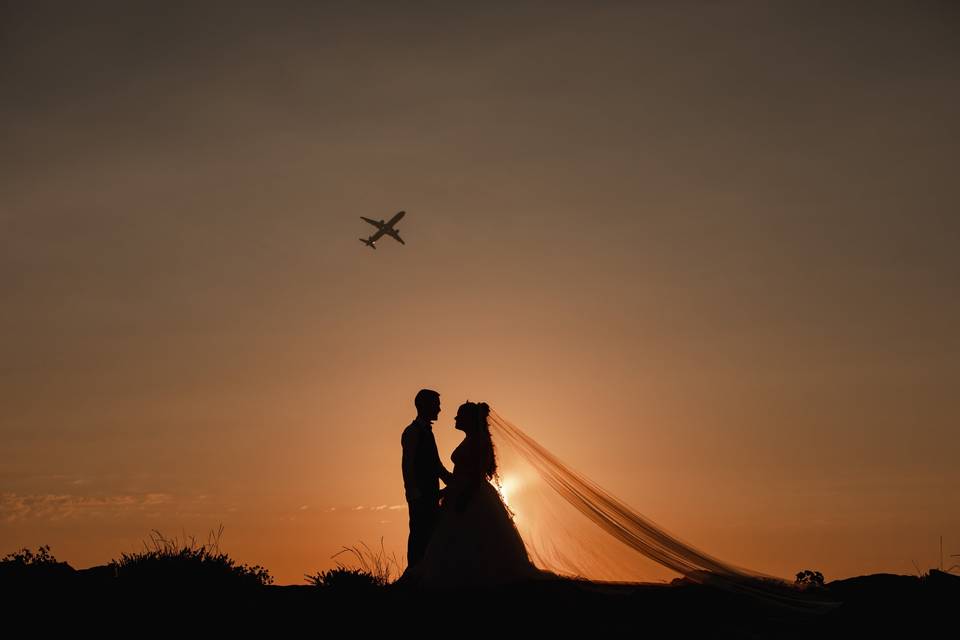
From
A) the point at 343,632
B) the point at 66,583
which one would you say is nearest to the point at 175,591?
the point at 66,583

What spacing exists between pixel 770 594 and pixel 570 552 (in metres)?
3.00

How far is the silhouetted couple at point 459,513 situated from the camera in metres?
14.4

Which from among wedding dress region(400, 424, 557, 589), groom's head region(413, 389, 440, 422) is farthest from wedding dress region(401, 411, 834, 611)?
groom's head region(413, 389, 440, 422)

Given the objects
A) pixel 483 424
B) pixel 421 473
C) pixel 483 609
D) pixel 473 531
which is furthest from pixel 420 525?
pixel 483 609

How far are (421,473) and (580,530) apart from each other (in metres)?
2.65

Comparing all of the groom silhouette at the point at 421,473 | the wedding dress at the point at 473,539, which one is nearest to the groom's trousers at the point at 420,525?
the groom silhouette at the point at 421,473

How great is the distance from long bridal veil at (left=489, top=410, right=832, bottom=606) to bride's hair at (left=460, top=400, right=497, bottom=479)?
0.51 ft

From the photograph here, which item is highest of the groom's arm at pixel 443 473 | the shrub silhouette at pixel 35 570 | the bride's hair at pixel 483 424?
the bride's hair at pixel 483 424

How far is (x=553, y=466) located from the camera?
15484mm

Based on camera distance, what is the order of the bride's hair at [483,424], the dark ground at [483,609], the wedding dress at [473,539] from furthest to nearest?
the bride's hair at [483,424] → the wedding dress at [473,539] → the dark ground at [483,609]

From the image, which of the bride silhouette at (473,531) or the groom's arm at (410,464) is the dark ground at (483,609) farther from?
the groom's arm at (410,464)

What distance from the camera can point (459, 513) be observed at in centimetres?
1485

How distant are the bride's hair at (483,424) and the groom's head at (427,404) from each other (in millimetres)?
560

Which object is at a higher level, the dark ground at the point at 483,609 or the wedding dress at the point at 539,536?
the wedding dress at the point at 539,536
